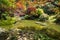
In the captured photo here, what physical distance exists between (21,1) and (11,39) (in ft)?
33.4

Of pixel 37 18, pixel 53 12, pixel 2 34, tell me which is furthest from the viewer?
pixel 53 12

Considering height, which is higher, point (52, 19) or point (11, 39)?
point (11, 39)

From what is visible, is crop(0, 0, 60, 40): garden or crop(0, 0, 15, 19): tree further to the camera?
crop(0, 0, 15, 19): tree

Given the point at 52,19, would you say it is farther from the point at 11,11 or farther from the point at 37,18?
the point at 11,11

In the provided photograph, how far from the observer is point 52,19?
14.2 metres

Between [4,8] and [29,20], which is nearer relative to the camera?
[29,20]

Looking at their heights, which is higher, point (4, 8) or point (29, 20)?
point (4, 8)

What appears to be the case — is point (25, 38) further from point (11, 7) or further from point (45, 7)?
point (45, 7)

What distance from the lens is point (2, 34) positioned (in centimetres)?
976

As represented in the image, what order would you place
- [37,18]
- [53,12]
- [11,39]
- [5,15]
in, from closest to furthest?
[11,39] < [5,15] < [37,18] < [53,12]

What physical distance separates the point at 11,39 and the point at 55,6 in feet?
29.0

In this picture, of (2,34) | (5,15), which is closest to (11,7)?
(5,15)

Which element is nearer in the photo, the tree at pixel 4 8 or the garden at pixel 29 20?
the garden at pixel 29 20

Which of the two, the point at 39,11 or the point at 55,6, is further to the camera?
the point at 55,6
